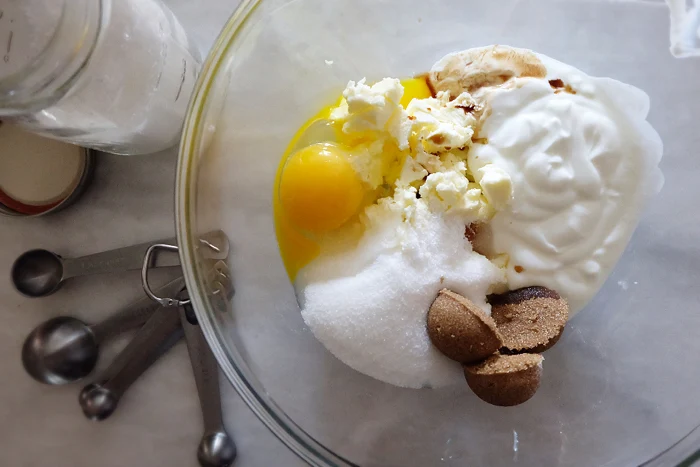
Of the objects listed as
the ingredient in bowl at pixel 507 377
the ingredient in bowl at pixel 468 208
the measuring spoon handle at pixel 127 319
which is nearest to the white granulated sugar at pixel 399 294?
the ingredient in bowl at pixel 468 208

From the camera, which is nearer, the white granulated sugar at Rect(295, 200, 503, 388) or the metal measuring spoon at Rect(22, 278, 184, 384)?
the white granulated sugar at Rect(295, 200, 503, 388)

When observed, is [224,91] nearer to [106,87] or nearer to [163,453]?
[106,87]

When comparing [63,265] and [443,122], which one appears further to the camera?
[63,265]

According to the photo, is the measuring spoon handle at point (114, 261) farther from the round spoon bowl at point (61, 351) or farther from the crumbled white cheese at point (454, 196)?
the crumbled white cheese at point (454, 196)

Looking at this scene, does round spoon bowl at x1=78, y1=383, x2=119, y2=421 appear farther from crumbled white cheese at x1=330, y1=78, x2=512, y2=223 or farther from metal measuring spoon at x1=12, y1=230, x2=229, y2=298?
crumbled white cheese at x1=330, y1=78, x2=512, y2=223

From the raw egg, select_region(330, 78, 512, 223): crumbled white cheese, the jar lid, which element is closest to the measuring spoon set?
the jar lid

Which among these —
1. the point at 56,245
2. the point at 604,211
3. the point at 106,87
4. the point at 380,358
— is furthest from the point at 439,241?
the point at 56,245

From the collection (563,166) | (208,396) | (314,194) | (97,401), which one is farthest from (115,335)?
(563,166)

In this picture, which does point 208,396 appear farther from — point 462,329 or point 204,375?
point 462,329
